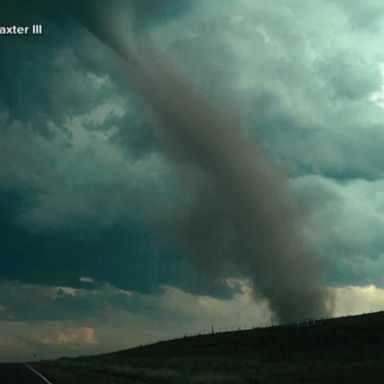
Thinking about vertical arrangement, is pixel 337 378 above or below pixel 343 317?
below

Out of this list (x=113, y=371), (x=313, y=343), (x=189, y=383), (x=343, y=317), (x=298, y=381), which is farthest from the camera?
(x=343, y=317)

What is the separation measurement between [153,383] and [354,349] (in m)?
58.7

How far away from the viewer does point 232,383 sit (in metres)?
34.3

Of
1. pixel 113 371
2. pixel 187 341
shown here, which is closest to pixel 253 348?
pixel 187 341

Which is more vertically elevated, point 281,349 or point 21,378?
point 281,349

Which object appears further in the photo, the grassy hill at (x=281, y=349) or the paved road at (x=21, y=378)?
the grassy hill at (x=281, y=349)

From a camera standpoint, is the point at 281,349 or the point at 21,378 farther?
the point at 281,349

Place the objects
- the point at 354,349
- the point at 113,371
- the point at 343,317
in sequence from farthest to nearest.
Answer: the point at 343,317
the point at 354,349
the point at 113,371

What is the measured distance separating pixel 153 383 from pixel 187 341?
330ft

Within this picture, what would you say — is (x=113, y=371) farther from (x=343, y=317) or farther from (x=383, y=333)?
(x=343, y=317)

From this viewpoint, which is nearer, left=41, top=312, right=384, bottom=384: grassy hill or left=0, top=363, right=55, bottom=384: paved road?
left=0, top=363, right=55, bottom=384: paved road

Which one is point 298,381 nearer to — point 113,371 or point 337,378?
point 337,378

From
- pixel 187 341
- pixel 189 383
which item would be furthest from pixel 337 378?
pixel 187 341

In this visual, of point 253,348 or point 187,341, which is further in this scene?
point 187,341
